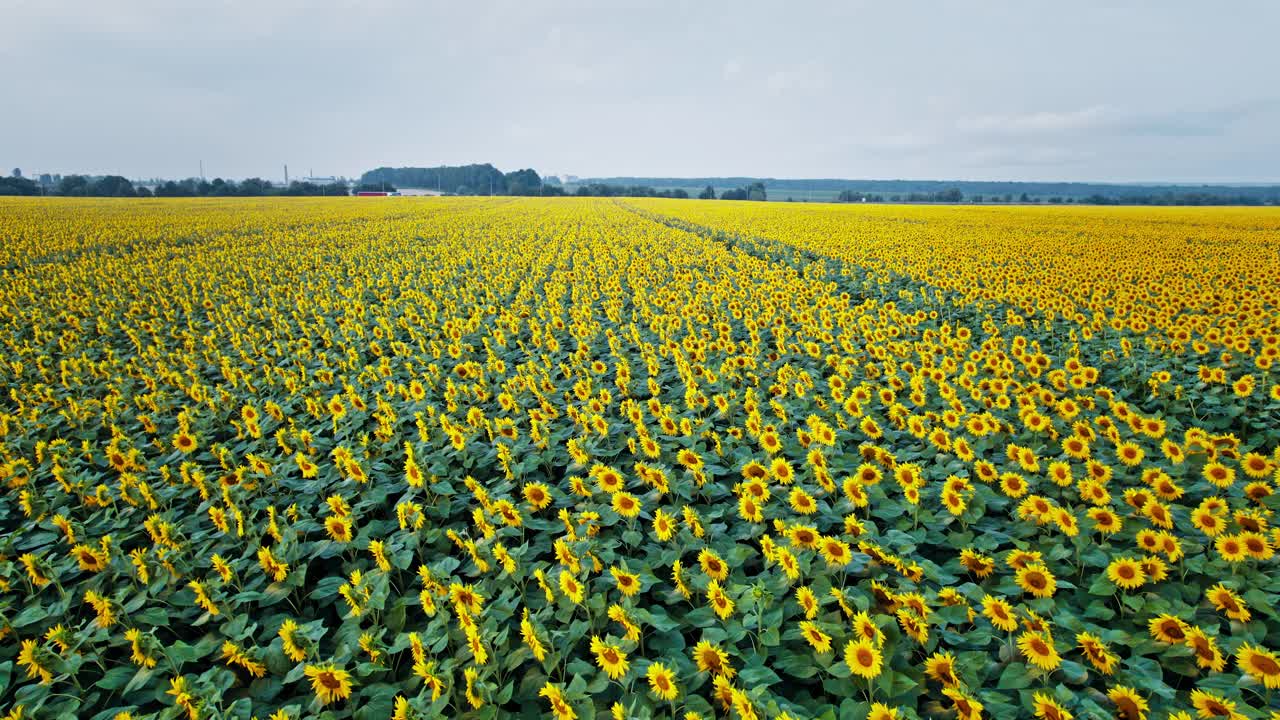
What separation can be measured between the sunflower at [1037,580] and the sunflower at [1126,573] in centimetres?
31

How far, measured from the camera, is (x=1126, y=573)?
9.58ft

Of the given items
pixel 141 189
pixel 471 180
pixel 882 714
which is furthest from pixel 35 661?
pixel 471 180

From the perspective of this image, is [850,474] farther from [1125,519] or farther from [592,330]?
[592,330]

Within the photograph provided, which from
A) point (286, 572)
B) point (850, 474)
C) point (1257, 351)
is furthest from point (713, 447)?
point (1257, 351)

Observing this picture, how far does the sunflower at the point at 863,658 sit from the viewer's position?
92.4 inches

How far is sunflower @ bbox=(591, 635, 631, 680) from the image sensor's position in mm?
2398

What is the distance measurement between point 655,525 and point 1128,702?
2052mm

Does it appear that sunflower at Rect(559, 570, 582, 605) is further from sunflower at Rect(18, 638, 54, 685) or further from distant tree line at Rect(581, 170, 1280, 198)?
distant tree line at Rect(581, 170, 1280, 198)

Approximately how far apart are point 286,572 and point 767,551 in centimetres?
258

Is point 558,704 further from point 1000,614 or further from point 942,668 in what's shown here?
point 1000,614

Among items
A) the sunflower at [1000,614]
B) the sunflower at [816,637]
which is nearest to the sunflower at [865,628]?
the sunflower at [816,637]

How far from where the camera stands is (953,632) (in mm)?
2711

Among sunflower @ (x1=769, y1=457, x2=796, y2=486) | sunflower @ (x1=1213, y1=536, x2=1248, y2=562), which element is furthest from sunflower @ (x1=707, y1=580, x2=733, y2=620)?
sunflower @ (x1=1213, y1=536, x2=1248, y2=562)

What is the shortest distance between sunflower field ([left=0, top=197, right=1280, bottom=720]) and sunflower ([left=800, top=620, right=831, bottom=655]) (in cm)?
2
